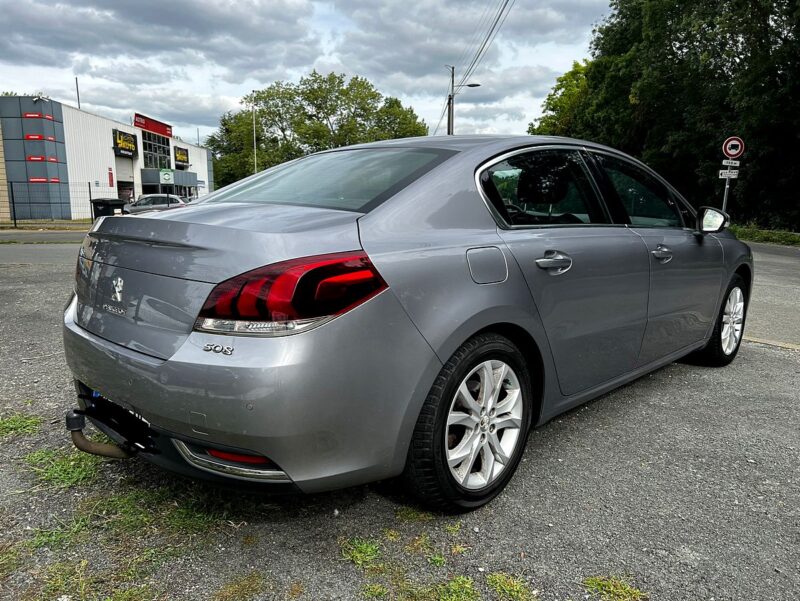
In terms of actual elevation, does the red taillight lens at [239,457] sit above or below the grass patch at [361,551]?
above

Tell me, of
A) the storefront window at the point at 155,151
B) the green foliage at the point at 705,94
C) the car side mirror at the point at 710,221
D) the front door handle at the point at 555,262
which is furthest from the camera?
the storefront window at the point at 155,151

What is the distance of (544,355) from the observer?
8.63ft

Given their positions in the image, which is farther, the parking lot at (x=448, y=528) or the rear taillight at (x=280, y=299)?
the parking lot at (x=448, y=528)

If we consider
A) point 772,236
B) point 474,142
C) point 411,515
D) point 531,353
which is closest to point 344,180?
point 474,142

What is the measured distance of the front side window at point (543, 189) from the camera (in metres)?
2.64

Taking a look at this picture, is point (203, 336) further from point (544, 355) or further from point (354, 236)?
point (544, 355)

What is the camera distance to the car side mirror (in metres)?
3.93

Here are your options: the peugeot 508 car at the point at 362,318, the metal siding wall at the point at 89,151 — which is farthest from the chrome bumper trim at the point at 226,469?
the metal siding wall at the point at 89,151

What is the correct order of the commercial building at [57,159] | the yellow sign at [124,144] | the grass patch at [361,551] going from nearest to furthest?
the grass patch at [361,551], the commercial building at [57,159], the yellow sign at [124,144]

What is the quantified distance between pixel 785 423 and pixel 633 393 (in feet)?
2.69

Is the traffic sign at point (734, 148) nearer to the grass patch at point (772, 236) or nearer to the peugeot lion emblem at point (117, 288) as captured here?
the grass patch at point (772, 236)

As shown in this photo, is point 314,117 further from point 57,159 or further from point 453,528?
point 453,528

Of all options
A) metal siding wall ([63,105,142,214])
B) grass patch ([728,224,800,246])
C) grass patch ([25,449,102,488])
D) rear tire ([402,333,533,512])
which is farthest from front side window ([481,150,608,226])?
metal siding wall ([63,105,142,214])

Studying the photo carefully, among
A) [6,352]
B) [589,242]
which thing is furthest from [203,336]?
[6,352]
